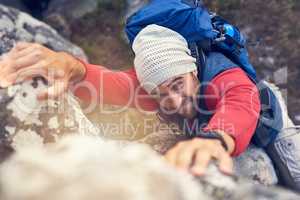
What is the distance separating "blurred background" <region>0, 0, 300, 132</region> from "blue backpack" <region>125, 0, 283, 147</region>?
182 centimetres

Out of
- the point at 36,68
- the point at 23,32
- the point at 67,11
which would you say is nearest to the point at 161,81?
the point at 36,68

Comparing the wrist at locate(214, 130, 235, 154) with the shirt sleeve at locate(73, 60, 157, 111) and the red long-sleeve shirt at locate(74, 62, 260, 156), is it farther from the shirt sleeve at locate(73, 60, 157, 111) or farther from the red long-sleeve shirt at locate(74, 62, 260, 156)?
the shirt sleeve at locate(73, 60, 157, 111)

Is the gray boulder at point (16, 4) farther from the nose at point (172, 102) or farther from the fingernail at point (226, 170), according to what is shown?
the fingernail at point (226, 170)

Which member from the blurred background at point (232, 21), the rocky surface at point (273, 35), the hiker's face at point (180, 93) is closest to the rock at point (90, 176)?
the hiker's face at point (180, 93)

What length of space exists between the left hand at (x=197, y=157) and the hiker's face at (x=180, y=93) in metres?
1.23

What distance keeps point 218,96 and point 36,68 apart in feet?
3.61

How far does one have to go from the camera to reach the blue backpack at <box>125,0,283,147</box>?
337 cm

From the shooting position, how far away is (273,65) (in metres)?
5.95

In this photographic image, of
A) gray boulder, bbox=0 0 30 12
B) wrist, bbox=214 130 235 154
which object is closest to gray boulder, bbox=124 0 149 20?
gray boulder, bbox=0 0 30 12

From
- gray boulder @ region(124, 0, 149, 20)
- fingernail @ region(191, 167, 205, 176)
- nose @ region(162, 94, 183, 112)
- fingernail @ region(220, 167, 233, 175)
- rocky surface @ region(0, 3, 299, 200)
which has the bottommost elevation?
nose @ region(162, 94, 183, 112)

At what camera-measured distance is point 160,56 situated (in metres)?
3.26

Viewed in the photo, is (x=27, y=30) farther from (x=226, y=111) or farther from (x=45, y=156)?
(x=45, y=156)

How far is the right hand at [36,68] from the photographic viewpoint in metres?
2.81

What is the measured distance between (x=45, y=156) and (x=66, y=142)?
0.10m
